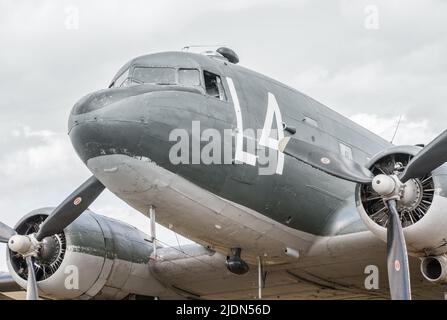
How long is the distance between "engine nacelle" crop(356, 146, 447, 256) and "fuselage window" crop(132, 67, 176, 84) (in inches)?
126

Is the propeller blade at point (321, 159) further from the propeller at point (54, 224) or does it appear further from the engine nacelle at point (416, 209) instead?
the propeller at point (54, 224)

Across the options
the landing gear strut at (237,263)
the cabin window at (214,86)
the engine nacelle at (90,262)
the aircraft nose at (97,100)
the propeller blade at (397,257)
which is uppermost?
the cabin window at (214,86)

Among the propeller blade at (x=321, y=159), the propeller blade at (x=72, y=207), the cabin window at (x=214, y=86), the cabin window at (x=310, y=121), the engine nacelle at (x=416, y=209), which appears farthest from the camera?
the propeller blade at (x=72, y=207)

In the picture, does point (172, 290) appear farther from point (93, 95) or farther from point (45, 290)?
point (93, 95)

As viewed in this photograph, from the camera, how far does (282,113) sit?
1188cm

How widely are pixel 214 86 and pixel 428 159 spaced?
3.32m

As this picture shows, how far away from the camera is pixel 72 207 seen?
1283 cm

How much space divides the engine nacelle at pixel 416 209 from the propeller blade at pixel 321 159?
14.3 inches

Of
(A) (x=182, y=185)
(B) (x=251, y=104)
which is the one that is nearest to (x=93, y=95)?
(A) (x=182, y=185)

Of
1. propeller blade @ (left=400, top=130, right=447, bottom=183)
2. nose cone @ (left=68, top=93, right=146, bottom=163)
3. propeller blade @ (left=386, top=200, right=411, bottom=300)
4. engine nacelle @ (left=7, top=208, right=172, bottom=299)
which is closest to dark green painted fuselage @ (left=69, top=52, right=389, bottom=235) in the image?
nose cone @ (left=68, top=93, right=146, bottom=163)

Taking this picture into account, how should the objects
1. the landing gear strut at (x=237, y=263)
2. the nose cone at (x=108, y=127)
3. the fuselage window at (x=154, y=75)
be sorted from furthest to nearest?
the landing gear strut at (x=237, y=263)
the fuselage window at (x=154, y=75)
the nose cone at (x=108, y=127)

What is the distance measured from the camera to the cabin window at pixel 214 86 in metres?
11.2

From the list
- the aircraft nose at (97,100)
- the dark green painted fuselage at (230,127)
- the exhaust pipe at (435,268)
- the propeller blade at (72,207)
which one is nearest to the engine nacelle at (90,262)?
the propeller blade at (72,207)

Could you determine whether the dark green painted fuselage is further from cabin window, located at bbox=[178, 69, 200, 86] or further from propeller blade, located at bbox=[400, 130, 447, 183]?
propeller blade, located at bbox=[400, 130, 447, 183]
